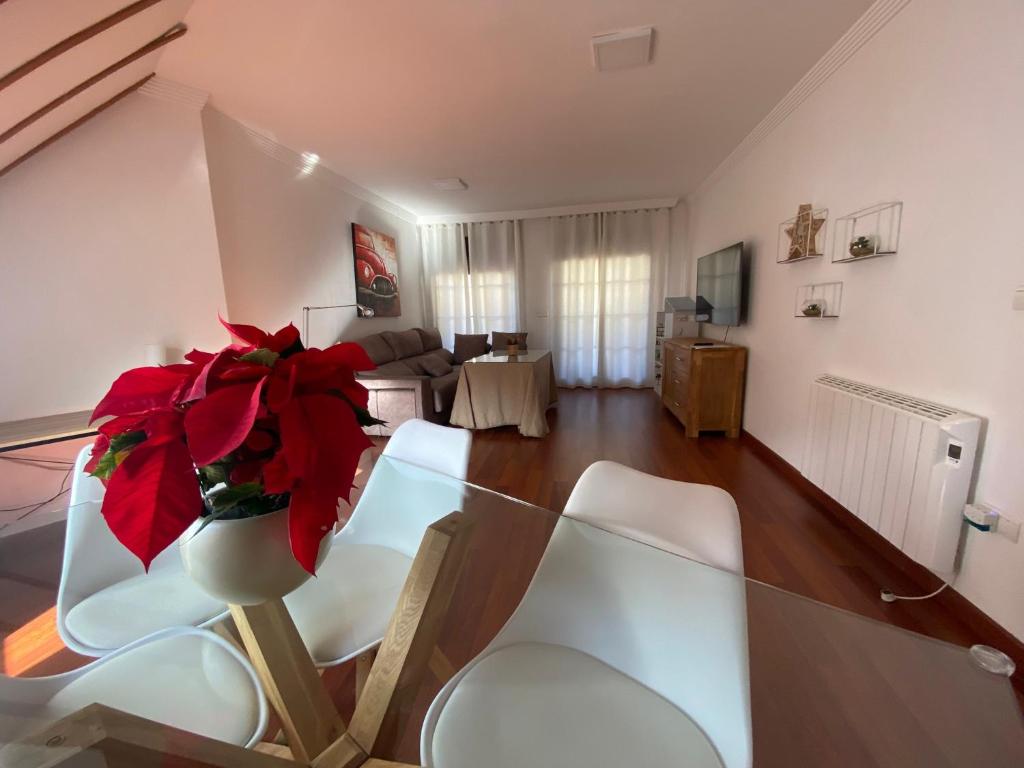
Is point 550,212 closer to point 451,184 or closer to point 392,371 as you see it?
point 451,184

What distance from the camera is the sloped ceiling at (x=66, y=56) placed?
5.19 feet

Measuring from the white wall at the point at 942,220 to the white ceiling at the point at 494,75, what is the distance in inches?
18.0

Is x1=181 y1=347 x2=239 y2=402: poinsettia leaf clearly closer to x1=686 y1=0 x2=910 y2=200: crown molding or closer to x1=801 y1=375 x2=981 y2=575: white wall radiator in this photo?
x1=801 y1=375 x2=981 y2=575: white wall radiator

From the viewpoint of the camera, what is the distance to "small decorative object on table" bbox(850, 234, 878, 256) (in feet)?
6.20

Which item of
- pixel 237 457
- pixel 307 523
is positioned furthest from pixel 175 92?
pixel 307 523

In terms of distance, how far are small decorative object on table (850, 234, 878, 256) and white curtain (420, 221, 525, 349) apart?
4288 millimetres

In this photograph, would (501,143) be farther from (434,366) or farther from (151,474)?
(151,474)

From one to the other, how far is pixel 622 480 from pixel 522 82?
2573 mm

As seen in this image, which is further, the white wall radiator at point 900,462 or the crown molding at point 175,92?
Result: the crown molding at point 175,92

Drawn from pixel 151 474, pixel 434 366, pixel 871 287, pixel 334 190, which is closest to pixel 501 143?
pixel 334 190

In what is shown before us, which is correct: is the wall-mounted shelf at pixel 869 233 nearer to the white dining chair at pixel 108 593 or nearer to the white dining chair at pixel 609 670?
the white dining chair at pixel 609 670

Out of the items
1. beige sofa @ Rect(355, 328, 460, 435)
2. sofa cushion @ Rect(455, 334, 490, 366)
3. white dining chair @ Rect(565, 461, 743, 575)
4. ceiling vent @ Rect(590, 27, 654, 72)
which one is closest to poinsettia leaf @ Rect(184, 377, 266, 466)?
white dining chair @ Rect(565, 461, 743, 575)

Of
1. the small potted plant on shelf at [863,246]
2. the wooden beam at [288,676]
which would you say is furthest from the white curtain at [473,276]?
the wooden beam at [288,676]

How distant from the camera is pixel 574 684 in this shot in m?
0.75
